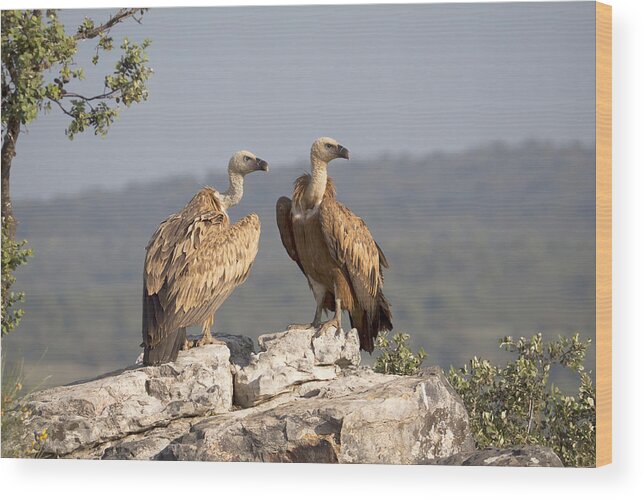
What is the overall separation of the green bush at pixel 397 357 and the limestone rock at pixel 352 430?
158 mm

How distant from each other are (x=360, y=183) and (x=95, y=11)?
2213 mm

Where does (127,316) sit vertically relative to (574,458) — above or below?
above

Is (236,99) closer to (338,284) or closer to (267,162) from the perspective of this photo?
(267,162)

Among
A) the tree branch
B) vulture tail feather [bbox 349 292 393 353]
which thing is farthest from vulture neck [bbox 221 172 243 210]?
the tree branch

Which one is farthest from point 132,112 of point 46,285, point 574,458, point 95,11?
point 574,458

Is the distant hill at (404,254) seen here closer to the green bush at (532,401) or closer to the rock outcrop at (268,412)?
the green bush at (532,401)

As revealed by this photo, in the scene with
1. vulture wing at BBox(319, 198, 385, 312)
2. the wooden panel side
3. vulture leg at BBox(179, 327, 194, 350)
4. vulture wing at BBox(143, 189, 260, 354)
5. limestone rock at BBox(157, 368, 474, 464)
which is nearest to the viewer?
the wooden panel side

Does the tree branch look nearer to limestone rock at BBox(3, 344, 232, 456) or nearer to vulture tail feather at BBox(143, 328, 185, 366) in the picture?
vulture tail feather at BBox(143, 328, 185, 366)

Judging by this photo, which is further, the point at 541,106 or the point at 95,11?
the point at 95,11

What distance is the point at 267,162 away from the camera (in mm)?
8859

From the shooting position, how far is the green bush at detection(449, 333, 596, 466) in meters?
8.48

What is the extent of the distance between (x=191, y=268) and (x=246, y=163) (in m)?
0.82

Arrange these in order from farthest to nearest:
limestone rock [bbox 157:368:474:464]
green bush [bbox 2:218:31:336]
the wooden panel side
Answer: green bush [bbox 2:218:31:336], limestone rock [bbox 157:368:474:464], the wooden panel side

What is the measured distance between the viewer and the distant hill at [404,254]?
8.42m
